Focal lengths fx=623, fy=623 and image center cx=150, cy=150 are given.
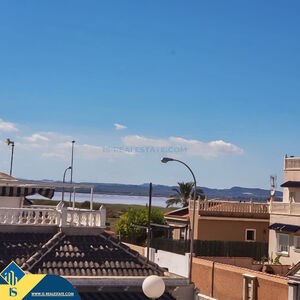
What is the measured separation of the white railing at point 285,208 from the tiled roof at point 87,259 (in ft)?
93.8

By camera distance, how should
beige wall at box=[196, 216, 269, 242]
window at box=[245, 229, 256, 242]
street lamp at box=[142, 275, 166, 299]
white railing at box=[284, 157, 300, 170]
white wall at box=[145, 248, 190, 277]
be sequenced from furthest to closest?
1. window at box=[245, 229, 256, 242]
2. beige wall at box=[196, 216, 269, 242]
3. white railing at box=[284, 157, 300, 170]
4. white wall at box=[145, 248, 190, 277]
5. street lamp at box=[142, 275, 166, 299]

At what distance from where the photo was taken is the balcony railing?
192 ft

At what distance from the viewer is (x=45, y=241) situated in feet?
82.5

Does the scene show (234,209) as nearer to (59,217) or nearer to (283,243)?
(283,243)

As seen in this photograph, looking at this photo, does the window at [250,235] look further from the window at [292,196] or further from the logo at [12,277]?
the logo at [12,277]

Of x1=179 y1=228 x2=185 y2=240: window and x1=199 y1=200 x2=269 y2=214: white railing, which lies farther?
x1=179 y1=228 x2=185 y2=240: window

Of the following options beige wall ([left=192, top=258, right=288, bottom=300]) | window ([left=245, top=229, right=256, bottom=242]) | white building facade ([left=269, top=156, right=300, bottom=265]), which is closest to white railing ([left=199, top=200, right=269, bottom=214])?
window ([left=245, top=229, right=256, bottom=242])

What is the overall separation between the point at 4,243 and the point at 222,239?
120 feet

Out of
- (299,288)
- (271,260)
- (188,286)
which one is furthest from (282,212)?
(188,286)

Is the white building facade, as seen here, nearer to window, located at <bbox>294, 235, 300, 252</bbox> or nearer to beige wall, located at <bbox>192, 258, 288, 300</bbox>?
window, located at <bbox>294, 235, 300, 252</bbox>

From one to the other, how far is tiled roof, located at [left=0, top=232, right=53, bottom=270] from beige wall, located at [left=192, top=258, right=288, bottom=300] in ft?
51.5

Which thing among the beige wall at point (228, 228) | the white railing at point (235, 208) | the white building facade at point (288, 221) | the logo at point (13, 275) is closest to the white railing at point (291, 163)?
the white building facade at point (288, 221)

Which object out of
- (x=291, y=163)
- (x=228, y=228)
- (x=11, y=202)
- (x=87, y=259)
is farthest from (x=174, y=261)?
(x=87, y=259)

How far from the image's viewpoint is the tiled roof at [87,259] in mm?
23328
